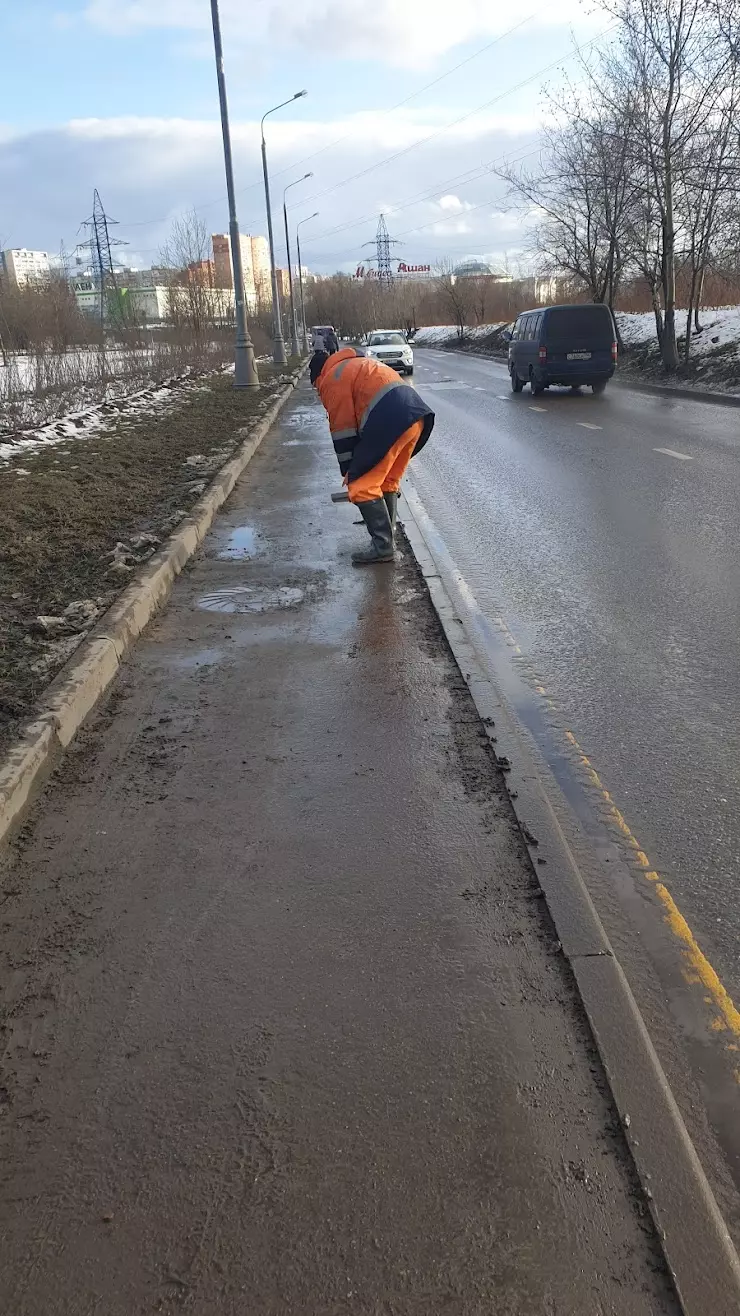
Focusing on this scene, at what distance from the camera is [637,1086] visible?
225cm

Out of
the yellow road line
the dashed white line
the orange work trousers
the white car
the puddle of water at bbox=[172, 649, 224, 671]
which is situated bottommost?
the yellow road line

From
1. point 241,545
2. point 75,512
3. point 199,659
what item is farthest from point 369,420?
point 75,512

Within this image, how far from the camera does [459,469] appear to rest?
12312 mm

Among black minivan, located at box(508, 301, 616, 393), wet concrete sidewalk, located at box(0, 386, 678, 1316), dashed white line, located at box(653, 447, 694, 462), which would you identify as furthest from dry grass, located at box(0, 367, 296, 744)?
black minivan, located at box(508, 301, 616, 393)

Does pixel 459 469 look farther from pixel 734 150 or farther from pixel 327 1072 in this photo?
pixel 734 150

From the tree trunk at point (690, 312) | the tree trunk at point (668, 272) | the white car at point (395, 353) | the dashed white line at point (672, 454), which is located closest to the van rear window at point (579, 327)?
the tree trunk at point (668, 272)

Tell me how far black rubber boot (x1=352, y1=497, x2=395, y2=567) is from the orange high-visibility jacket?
1.16ft

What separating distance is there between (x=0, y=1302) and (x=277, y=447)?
1470cm

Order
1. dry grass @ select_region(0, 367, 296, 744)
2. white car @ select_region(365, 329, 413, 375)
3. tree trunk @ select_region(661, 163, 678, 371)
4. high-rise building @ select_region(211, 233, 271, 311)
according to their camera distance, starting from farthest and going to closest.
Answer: high-rise building @ select_region(211, 233, 271, 311), white car @ select_region(365, 329, 413, 375), tree trunk @ select_region(661, 163, 678, 371), dry grass @ select_region(0, 367, 296, 744)

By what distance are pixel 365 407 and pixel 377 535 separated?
41.8 inches

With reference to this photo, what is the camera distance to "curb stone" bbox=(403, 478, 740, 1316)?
1831 mm

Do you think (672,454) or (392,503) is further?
(672,454)

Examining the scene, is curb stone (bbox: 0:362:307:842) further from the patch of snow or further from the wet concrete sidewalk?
the patch of snow

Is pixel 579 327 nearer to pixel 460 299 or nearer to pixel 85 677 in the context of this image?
pixel 85 677
